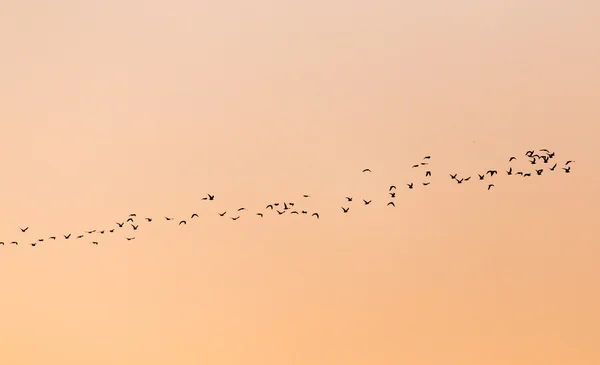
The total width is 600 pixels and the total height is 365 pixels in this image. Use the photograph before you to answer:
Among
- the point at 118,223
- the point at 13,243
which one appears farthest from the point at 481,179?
the point at 13,243

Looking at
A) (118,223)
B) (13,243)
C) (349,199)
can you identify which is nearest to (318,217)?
(349,199)

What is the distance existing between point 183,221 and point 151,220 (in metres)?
1.70

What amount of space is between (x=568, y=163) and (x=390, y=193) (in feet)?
29.3

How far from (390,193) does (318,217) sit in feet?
12.7

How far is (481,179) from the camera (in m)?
53.4

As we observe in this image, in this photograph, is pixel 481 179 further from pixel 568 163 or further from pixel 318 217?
pixel 318 217

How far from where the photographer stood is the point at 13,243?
55031 millimetres

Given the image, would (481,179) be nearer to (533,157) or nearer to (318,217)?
(533,157)

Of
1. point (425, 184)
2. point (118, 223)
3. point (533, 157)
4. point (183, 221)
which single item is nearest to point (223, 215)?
point (183, 221)

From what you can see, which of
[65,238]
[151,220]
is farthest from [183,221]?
[65,238]

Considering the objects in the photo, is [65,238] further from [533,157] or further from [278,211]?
[533,157]

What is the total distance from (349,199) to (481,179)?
6.71m

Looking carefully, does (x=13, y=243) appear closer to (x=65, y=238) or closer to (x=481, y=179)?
(x=65, y=238)

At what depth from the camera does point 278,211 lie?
53.5 m
